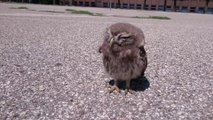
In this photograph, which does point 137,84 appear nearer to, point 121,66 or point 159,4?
point 121,66

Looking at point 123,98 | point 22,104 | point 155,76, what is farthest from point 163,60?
point 22,104

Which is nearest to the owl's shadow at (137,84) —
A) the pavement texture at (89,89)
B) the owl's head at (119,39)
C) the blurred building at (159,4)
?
the pavement texture at (89,89)

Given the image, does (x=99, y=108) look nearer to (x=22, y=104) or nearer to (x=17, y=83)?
(x=22, y=104)

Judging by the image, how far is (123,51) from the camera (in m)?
6.10

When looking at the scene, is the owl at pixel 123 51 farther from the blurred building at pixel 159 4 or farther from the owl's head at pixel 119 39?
the blurred building at pixel 159 4

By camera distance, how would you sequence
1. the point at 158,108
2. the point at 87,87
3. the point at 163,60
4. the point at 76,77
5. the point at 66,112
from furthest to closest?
the point at 163,60
the point at 76,77
the point at 87,87
the point at 158,108
the point at 66,112

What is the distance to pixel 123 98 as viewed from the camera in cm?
648

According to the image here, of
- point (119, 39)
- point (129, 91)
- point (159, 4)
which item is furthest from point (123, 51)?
point (159, 4)

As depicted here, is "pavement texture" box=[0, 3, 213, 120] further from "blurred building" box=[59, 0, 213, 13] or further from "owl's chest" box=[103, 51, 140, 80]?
A: "blurred building" box=[59, 0, 213, 13]

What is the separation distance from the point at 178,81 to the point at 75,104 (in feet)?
9.97

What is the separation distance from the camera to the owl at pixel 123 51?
5.99m

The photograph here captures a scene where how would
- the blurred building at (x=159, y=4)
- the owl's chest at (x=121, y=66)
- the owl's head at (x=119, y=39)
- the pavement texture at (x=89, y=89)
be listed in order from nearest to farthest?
the pavement texture at (x=89, y=89), the owl's head at (x=119, y=39), the owl's chest at (x=121, y=66), the blurred building at (x=159, y=4)

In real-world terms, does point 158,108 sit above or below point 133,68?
below

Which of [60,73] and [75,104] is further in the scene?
[60,73]
